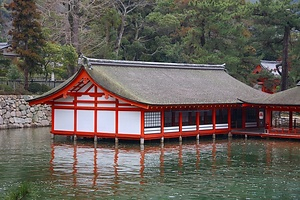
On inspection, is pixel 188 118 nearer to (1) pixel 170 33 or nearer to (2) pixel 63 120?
(2) pixel 63 120

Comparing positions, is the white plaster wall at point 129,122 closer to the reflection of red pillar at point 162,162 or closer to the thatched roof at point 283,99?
the reflection of red pillar at point 162,162

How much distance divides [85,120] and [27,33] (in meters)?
14.3

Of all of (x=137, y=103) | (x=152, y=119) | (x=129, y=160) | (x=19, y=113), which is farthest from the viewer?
(x=19, y=113)

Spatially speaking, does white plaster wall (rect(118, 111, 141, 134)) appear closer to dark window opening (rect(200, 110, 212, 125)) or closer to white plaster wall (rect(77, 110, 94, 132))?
white plaster wall (rect(77, 110, 94, 132))

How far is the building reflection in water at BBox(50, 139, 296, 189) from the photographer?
24.9m

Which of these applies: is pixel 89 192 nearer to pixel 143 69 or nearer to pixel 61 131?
pixel 61 131

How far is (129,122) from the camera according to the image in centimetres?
3662

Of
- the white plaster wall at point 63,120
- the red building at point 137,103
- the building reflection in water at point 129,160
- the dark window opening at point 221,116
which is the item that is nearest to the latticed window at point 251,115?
the red building at point 137,103

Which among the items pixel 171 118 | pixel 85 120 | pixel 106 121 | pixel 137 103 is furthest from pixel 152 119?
pixel 85 120

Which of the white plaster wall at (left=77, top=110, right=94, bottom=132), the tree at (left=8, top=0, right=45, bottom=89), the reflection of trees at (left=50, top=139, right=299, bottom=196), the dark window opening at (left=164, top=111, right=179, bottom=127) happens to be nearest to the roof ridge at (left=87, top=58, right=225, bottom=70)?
the white plaster wall at (left=77, top=110, right=94, bottom=132)

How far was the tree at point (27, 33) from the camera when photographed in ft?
161

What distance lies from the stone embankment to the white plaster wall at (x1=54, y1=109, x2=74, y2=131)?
897 cm

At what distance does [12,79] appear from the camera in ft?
168

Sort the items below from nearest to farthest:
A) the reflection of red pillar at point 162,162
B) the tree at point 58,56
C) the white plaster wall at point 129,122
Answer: the reflection of red pillar at point 162,162
the white plaster wall at point 129,122
the tree at point 58,56
